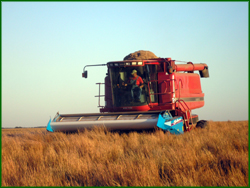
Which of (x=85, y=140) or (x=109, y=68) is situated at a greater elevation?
(x=109, y=68)

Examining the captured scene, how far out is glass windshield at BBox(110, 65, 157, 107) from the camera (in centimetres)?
1301

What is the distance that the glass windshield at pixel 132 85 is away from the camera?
13008 mm

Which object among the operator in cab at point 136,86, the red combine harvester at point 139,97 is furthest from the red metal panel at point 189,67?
the operator in cab at point 136,86

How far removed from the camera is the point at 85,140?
952 cm

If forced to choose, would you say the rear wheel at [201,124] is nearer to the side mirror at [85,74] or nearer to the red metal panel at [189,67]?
the red metal panel at [189,67]

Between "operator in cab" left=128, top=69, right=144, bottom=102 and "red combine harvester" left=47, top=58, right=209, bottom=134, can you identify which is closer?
"red combine harvester" left=47, top=58, right=209, bottom=134

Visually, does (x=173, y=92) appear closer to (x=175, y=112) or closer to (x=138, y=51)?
(x=175, y=112)

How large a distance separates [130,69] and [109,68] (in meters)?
0.95

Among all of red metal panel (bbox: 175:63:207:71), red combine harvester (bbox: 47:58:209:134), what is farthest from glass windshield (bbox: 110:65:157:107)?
red metal panel (bbox: 175:63:207:71)

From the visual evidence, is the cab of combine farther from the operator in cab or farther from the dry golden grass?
the dry golden grass

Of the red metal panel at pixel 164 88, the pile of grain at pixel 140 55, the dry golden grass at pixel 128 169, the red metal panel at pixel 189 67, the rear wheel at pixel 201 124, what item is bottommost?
the rear wheel at pixel 201 124

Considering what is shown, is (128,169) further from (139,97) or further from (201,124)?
(201,124)

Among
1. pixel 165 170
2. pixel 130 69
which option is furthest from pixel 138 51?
pixel 165 170

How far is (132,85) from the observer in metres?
13.1
